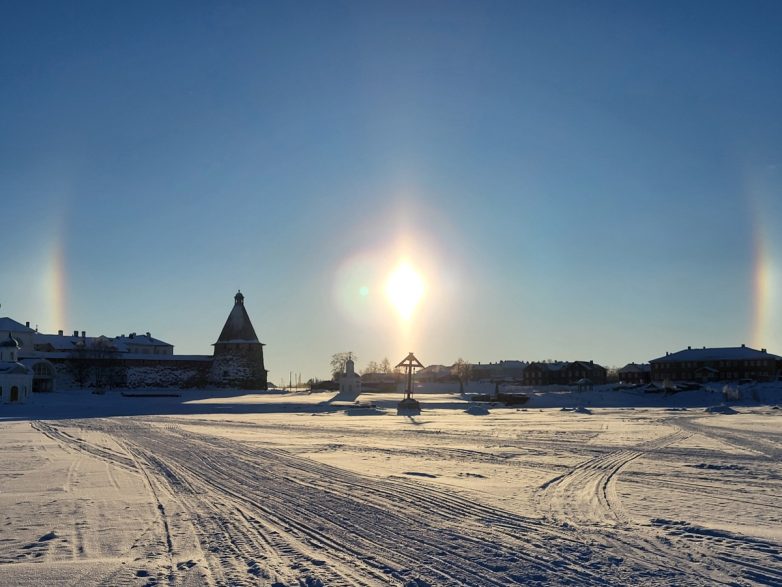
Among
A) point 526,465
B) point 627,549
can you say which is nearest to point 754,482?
point 526,465

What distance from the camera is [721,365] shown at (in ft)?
378

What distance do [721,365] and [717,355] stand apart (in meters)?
1.71

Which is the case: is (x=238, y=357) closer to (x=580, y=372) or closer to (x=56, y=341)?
(x=56, y=341)

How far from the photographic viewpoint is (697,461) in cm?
1739

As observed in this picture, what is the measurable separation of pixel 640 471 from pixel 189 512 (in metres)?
9.75

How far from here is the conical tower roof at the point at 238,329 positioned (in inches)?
3243

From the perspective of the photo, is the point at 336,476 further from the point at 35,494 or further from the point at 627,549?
the point at 627,549

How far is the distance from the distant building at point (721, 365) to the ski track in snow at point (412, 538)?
109019mm

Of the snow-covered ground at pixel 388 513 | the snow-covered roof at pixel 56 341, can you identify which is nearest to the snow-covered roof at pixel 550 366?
the snow-covered roof at pixel 56 341

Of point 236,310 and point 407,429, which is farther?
point 236,310

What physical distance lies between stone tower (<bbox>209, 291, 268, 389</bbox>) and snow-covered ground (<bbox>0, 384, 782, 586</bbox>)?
60.0 metres

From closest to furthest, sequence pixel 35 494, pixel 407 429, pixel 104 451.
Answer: pixel 35 494, pixel 104 451, pixel 407 429

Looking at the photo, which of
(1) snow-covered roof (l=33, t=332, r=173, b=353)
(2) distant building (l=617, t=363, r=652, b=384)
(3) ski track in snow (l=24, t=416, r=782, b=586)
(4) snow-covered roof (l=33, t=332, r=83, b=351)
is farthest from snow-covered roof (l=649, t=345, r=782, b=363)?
(3) ski track in snow (l=24, t=416, r=782, b=586)

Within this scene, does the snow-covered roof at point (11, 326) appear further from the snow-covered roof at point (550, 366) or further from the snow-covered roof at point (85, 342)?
the snow-covered roof at point (550, 366)
